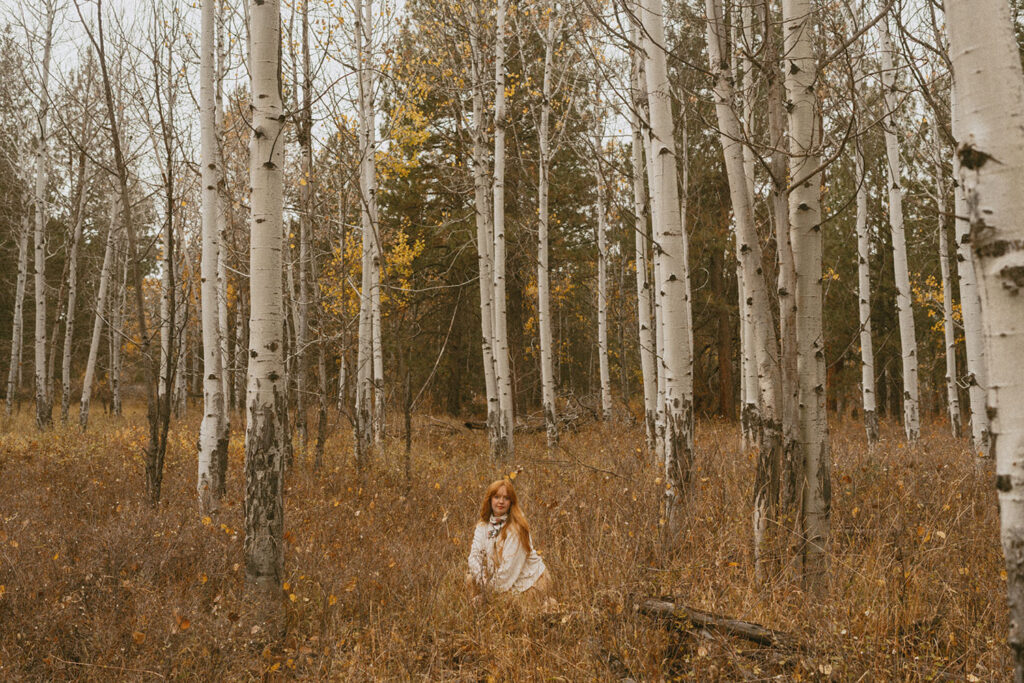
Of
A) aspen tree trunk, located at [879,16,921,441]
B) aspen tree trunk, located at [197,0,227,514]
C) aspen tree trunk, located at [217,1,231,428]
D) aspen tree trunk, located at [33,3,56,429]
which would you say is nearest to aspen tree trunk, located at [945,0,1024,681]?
aspen tree trunk, located at [197,0,227,514]

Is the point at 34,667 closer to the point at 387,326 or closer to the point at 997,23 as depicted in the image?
the point at 997,23

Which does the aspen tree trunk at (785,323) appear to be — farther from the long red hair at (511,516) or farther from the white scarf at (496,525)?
the white scarf at (496,525)

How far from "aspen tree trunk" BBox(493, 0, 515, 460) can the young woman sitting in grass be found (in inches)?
189

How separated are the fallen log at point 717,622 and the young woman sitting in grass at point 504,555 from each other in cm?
91

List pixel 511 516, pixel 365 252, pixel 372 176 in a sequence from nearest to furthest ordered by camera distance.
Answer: pixel 511 516 → pixel 372 176 → pixel 365 252

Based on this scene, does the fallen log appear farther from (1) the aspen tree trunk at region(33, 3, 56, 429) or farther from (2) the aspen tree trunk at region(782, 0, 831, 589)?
(1) the aspen tree trunk at region(33, 3, 56, 429)

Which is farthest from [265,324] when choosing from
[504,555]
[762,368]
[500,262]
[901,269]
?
[901,269]

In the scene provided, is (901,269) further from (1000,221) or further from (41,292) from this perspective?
(41,292)

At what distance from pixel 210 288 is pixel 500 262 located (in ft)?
14.2

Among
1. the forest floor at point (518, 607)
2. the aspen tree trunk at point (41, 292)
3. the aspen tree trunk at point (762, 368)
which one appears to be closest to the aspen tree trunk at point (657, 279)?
the aspen tree trunk at point (762, 368)

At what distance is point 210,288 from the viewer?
6836 mm

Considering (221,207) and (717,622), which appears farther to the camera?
(221,207)

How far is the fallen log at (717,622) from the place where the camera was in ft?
10.1

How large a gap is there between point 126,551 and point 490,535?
248cm
